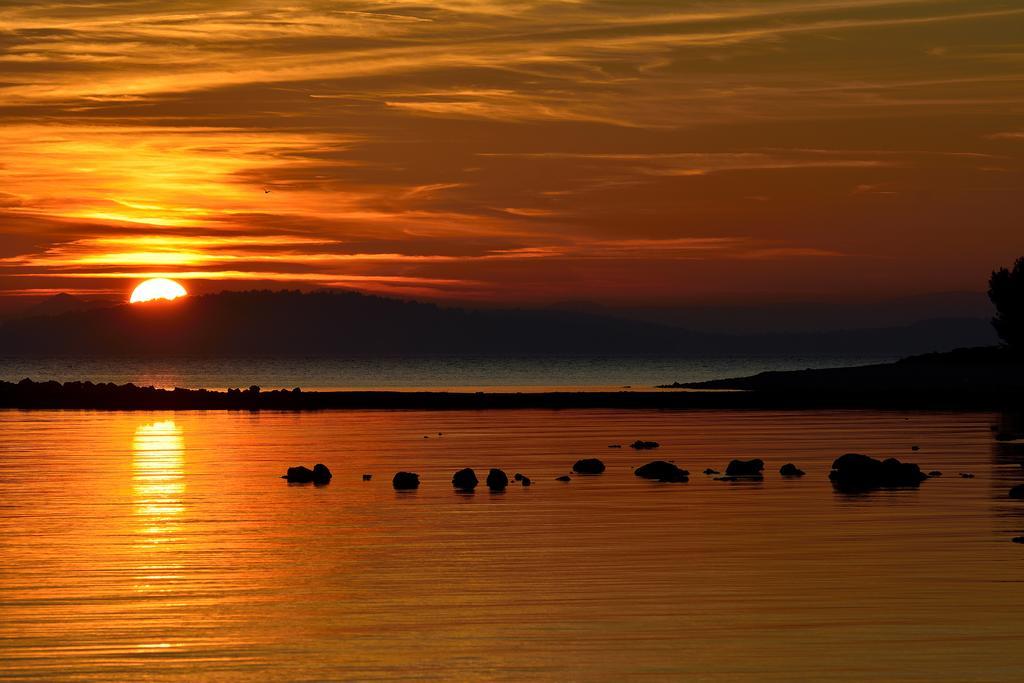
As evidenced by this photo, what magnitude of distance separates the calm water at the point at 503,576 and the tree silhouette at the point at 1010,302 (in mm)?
84284

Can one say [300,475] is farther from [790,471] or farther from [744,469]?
[790,471]

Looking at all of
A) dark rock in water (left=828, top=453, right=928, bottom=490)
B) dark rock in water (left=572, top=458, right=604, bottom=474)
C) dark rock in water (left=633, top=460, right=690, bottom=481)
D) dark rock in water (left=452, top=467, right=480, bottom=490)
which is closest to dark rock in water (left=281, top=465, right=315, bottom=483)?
dark rock in water (left=452, top=467, right=480, bottom=490)

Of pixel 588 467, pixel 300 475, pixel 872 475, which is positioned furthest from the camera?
A: pixel 588 467

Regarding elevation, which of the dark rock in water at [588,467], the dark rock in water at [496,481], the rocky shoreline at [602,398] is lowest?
the dark rock in water at [496,481]

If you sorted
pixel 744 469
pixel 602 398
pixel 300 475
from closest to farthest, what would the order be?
pixel 300 475 → pixel 744 469 → pixel 602 398

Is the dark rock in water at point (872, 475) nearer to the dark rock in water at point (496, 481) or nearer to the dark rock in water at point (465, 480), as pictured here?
the dark rock in water at point (496, 481)

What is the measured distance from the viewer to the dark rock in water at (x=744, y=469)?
4544 centimetres

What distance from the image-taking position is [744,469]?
150 feet

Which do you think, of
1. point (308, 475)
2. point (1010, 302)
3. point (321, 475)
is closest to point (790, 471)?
point (321, 475)

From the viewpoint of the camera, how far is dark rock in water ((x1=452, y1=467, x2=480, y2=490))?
42.3 m

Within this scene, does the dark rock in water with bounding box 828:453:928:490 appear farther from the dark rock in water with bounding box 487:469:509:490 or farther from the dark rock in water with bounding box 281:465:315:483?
the dark rock in water with bounding box 281:465:315:483

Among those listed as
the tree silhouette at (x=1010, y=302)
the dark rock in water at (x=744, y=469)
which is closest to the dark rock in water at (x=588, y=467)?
the dark rock in water at (x=744, y=469)

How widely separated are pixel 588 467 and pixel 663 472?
112 inches

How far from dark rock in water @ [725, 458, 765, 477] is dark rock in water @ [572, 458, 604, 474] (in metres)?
3.85
